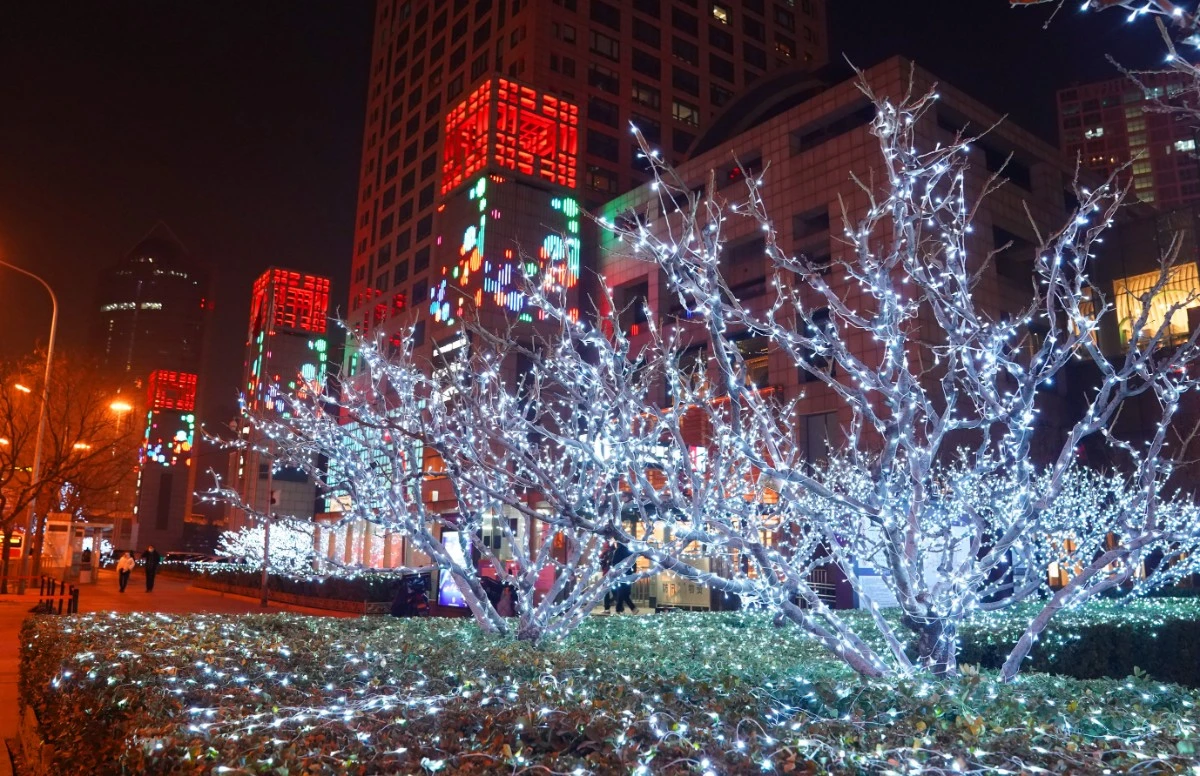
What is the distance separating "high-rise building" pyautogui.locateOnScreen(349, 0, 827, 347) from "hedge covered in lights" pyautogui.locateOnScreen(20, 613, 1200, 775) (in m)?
38.3

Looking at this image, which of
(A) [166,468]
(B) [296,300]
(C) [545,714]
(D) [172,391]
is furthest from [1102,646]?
(D) [172,391]

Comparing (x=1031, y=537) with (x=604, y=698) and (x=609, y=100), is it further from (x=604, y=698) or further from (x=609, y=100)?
(x=609, y=100)

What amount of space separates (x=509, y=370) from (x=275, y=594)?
19.7 metres

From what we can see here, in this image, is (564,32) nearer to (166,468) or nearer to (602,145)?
(602,145)

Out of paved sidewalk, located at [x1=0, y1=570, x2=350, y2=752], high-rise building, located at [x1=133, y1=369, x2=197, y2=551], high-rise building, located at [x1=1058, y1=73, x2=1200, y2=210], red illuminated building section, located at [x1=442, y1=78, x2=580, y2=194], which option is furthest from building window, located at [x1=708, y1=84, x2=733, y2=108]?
high-rise building, located at [x1=133, y1=369, x2=197, y2=551]

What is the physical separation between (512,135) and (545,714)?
162 ft

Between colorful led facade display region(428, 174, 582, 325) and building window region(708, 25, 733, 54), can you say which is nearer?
colorful led facade display region(428, 174, 582, 325)

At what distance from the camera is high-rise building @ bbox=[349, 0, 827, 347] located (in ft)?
165

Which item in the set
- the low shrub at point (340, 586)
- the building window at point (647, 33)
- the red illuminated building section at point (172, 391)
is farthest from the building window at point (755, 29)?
the red illuminated building section at point (172, 391)

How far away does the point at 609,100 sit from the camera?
61.3m

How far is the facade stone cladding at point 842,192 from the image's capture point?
1379 inches

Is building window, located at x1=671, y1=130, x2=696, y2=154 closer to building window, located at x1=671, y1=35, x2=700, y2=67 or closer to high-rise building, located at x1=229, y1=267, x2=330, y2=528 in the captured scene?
building window, located at x1=671, y1=35, x2=700, y2=67

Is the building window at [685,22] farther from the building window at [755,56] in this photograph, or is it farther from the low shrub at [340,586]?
the low shrub at [340,586]

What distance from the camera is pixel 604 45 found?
62.4m
